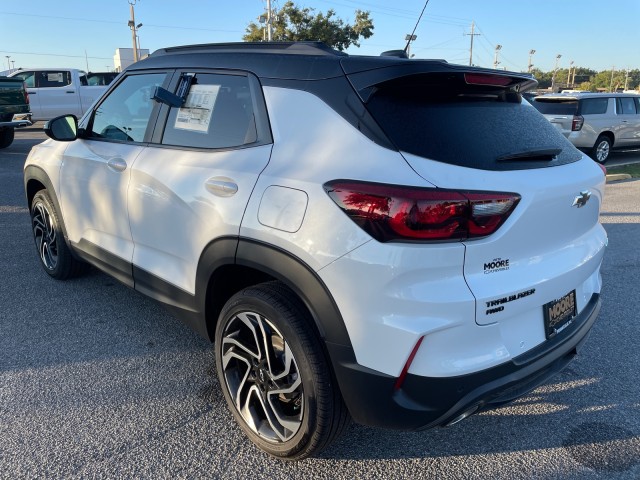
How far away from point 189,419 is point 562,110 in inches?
485

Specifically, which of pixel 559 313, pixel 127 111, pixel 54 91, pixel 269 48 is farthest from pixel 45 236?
pixel 54 91

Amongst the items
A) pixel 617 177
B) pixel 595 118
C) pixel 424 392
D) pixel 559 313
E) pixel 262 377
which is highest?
pixel 595 118

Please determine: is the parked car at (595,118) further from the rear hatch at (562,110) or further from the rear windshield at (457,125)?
the rear windshield at (457,125)

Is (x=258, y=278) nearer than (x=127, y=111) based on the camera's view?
Yes

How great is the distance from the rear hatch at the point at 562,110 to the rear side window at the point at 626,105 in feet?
5.69

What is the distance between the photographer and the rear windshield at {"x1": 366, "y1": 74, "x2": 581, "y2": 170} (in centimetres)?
199

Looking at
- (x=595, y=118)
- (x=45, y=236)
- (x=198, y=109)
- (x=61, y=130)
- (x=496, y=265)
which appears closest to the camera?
(x=496, y=265)

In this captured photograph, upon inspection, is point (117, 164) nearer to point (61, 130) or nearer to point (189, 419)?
point (61, 130)

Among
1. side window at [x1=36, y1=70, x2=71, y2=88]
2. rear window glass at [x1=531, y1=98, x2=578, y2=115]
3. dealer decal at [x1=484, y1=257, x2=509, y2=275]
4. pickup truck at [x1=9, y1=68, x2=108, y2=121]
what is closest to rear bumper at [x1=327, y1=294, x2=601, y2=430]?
dealer decal at [x1=484, y1=257, x2=509, y2=275]

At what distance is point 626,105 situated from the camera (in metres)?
13.4

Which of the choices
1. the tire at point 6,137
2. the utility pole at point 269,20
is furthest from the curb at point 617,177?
the utility pole at point 269,20

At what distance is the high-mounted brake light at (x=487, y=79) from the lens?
7.13 ft

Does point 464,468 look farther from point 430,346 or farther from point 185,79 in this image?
point 185,79

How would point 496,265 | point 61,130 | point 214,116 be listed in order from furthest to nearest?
point 61,130 < point 214,116 < point 496,265
